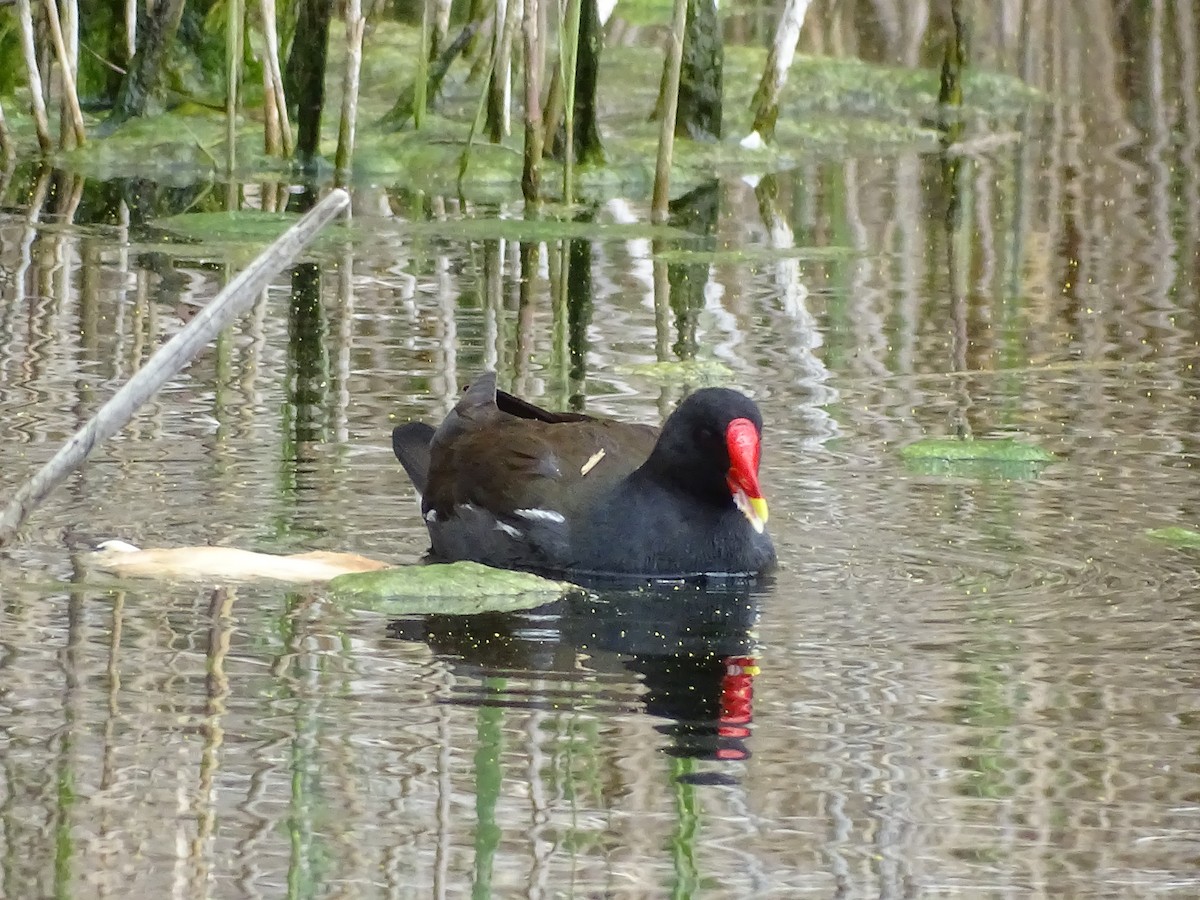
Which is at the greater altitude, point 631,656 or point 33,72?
point 33,72

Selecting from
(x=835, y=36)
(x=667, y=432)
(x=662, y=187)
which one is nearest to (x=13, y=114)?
(x=662, y=187)

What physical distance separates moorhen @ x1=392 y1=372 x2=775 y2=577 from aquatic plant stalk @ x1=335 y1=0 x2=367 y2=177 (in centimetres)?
362

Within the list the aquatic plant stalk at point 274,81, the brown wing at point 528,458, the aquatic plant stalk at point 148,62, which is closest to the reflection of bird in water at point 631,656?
the brown wing at point 528,458

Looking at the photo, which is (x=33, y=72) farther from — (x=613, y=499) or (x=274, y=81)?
(x=613, y=499)

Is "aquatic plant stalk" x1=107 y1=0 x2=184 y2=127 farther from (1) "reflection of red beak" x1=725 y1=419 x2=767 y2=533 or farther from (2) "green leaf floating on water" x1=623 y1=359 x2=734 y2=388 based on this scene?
(1) "reflection of red beak" x1=725 y1=419 x2=767 y2=533

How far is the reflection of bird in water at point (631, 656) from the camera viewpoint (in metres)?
3.70

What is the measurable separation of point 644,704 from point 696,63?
6.20 metres

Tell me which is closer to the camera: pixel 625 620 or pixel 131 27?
pixel 625 620

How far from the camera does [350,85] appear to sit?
28.0ft

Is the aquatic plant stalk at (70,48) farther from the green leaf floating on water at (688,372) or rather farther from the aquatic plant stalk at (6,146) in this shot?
the green leaf floating on water at (688,372)

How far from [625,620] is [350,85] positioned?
4558 mm

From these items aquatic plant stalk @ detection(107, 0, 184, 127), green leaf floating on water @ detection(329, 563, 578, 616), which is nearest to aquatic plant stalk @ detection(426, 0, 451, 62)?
aquatic plant stalk @ detection(107, 0, 184, 127)

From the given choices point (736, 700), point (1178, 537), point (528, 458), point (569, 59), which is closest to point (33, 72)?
point (569, 59)

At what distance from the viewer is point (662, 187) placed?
8.30m
